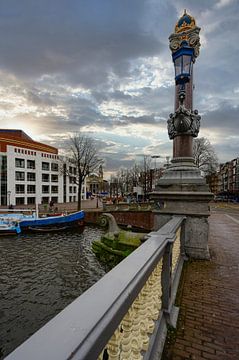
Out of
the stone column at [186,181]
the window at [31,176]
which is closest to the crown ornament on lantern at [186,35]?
the stone column at [186,181]

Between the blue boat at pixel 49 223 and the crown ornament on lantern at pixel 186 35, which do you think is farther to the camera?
the blue boat at pixel 49 223

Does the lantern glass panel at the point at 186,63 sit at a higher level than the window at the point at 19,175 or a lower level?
higher

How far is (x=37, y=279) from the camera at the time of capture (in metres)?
11.3

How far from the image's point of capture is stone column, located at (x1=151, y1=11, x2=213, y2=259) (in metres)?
5.52

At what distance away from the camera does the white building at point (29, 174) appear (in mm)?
42156

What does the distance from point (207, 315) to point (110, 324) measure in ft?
8.93

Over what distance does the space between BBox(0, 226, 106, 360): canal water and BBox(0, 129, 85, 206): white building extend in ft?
81.8

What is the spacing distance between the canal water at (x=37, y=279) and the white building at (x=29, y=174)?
24.9 meters

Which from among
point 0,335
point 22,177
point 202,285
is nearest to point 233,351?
point 202,285

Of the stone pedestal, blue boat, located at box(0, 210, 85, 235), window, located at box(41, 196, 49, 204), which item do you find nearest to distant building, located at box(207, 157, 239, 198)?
window, located at box(41, 196, 49, 204)

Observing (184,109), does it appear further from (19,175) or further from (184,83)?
(19,175)

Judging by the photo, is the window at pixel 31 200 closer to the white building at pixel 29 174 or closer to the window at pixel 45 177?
the white building at pixel 29 174

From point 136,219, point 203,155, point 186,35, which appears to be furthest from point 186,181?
point 203,155

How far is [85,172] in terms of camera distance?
35.1m
